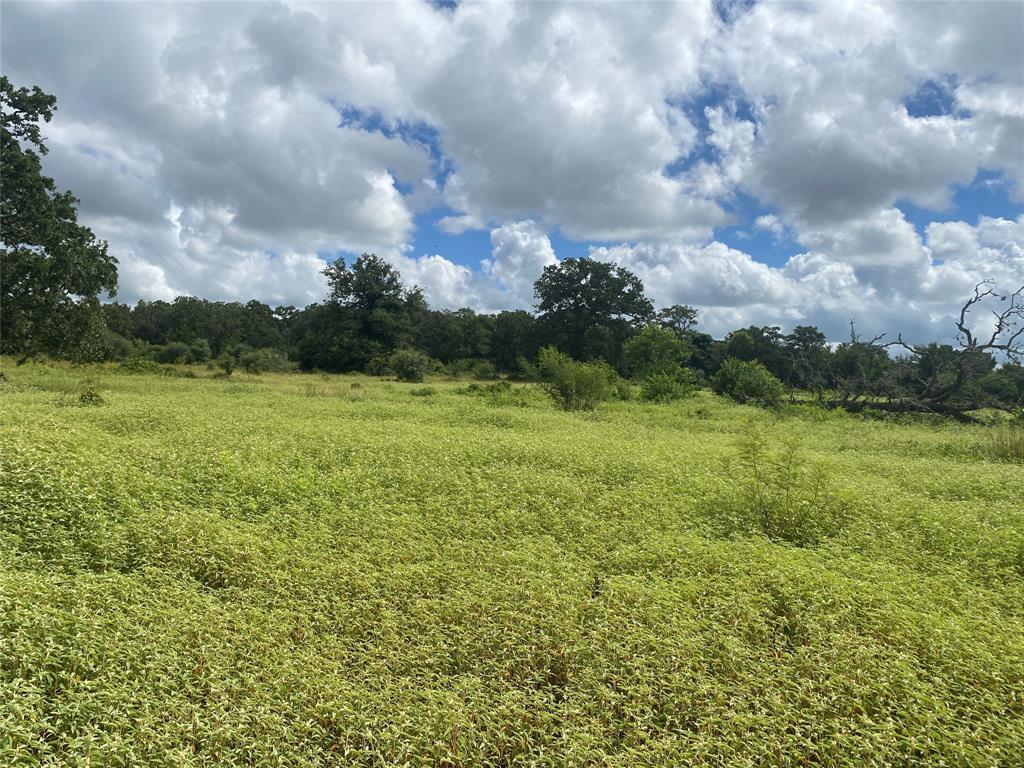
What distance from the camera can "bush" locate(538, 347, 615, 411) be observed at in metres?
22.9

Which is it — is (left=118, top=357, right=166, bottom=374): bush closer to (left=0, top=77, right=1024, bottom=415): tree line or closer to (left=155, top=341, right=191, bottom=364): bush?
(left=0, top=77, right=1024, bottom=415): tree line

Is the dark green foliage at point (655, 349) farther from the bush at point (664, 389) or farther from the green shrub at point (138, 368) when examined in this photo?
the green shrub at point (138, 368)

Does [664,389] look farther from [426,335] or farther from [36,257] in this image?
[426,335]

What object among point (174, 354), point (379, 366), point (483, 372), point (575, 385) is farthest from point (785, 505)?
point (174, 354)

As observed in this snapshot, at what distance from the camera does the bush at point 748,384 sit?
2984 cm

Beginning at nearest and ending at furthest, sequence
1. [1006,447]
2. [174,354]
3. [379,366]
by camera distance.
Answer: [1006,447], [174,354], [379,366]

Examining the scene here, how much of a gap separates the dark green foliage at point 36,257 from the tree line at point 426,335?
0.13ft

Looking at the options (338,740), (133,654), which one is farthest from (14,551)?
(338,740)

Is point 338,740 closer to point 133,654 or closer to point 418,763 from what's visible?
point 418,763

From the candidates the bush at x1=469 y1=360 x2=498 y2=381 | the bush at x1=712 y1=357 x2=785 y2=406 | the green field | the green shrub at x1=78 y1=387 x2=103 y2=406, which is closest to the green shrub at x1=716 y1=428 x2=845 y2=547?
the green field

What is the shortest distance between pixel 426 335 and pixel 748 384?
35159mm

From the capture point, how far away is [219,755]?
3654 millimetres

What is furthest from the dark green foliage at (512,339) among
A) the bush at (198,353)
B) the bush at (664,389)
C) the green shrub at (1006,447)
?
the green shrub at (1006,447)

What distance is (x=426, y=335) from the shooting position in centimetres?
6056
